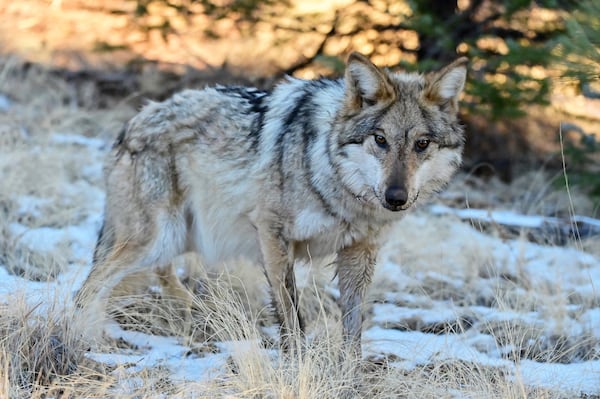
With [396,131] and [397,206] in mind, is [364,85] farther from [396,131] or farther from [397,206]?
[397,206]

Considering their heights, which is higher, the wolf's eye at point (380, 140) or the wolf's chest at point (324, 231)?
the wolf's eye at point (380, 140)

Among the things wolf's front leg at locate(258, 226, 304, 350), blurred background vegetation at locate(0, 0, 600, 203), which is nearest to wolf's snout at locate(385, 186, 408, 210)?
wolf's front leg at locate(258, 226, 304, 350)

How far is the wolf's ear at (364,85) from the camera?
4.21 m

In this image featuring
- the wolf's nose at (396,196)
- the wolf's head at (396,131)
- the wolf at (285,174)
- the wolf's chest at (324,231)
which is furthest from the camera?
the wolf's chest at (324,231)

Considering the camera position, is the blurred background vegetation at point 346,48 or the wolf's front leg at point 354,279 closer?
the wolf's front leg at point 354,279

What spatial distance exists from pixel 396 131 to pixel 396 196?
16.9 inches

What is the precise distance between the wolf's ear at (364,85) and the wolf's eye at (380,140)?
238 millimetres

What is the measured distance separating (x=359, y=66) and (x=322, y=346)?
1613mm

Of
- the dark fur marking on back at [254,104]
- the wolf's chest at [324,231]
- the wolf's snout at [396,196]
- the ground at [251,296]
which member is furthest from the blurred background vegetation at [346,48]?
the wolf's snout at [396,196]

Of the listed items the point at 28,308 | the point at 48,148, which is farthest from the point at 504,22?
the point at 28,308

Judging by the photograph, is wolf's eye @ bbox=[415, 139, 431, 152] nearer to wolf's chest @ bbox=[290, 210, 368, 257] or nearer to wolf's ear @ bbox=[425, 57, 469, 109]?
wolf's ear @ bbox=[425, 57, 469, 109]

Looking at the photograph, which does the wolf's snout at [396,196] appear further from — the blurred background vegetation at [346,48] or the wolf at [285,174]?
the blurred background vegetation at [346,48]

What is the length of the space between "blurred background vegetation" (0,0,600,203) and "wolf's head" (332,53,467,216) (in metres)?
2.47

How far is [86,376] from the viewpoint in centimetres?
377
